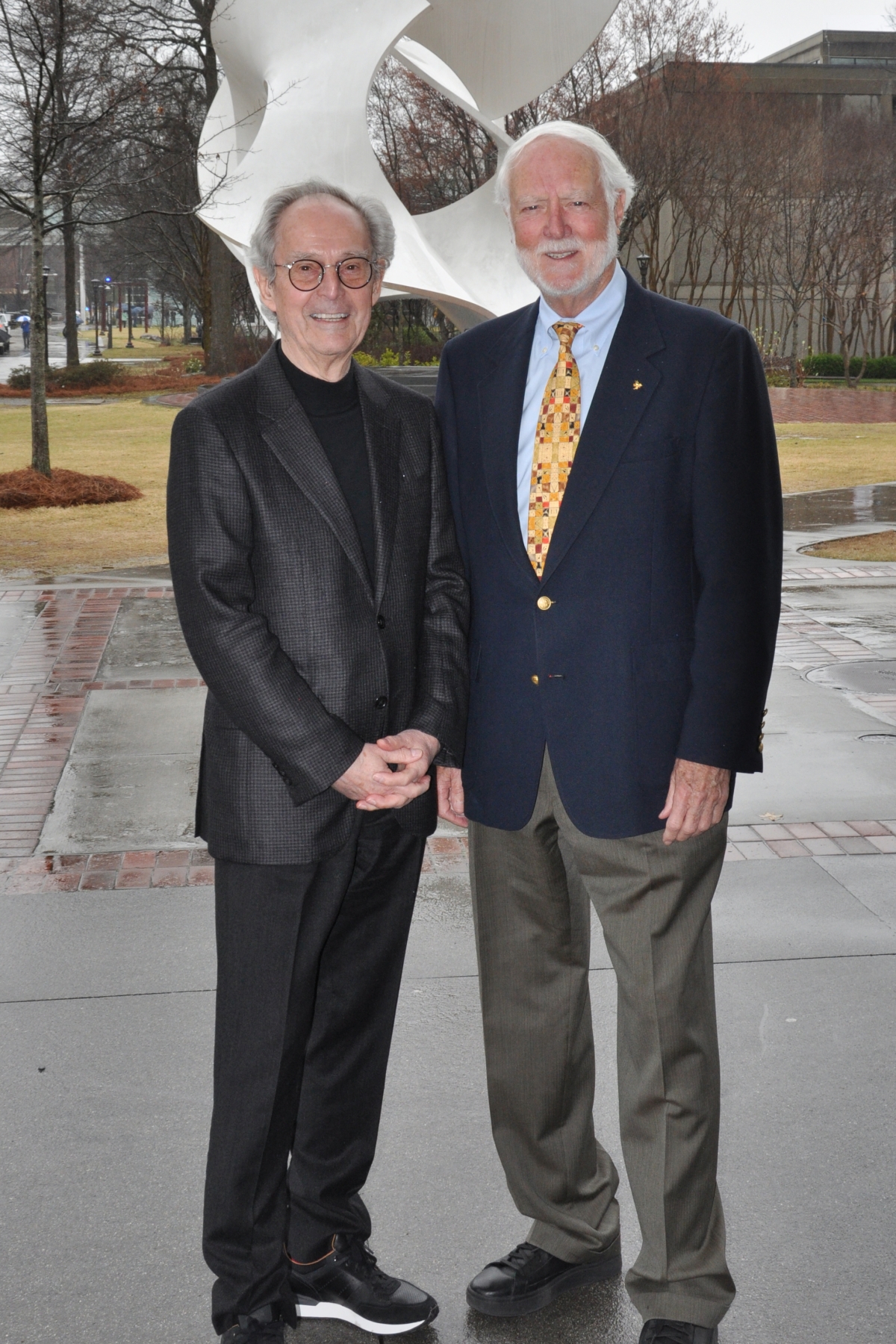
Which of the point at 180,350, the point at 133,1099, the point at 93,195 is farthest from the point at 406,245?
the point at 180,350

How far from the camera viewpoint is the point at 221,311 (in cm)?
3684

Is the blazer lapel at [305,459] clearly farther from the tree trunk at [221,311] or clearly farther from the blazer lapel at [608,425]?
the tree trunk at [221,311]

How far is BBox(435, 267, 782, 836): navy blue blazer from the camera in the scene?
2705 millimetres

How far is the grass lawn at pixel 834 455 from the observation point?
1803 cm

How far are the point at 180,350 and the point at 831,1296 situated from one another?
66124mm

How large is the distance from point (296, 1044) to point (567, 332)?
1544 millimetres

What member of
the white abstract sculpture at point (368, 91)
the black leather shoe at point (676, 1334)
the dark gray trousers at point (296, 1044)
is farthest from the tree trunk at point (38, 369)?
the black leather shoe at point (676, 1334)

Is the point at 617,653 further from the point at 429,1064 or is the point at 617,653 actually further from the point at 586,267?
the point at 429,1064

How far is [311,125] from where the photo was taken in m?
14.7

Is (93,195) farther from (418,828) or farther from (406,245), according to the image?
(418,828)

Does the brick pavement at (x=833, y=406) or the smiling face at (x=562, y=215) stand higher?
the smiling face at (x=562, y=215)

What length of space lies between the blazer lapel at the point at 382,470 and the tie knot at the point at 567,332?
1.24ft

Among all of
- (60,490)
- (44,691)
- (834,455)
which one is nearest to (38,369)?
(60,490)

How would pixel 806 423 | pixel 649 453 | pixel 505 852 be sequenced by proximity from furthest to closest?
pixel 806 423
pixel 505 852
pixel 649 453
